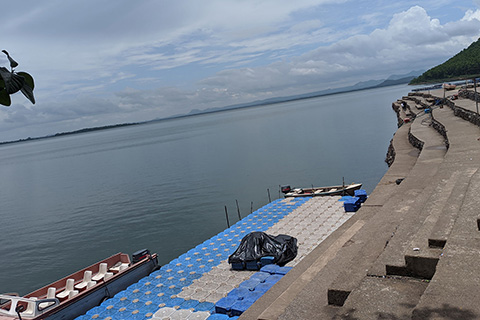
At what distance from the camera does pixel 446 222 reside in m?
8.82

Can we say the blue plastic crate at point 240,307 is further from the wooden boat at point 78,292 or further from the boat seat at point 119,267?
the boat seat at point 119,267

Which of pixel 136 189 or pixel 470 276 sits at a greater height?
pixel 470 276

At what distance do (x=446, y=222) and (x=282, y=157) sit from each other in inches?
2218

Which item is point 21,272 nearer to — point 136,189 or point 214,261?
point 214,261

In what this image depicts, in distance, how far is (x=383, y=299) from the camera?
650 cm

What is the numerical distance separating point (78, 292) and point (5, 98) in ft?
64.0

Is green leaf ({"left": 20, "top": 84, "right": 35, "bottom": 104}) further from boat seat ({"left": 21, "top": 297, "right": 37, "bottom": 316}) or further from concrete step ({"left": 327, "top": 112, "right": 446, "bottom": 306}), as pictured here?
boat seat ({"left": 21, "top": 297, "right": 37, "bottom": 316})

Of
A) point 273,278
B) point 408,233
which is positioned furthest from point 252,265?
point 408,233

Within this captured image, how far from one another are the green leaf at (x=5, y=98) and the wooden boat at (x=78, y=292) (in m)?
17.4

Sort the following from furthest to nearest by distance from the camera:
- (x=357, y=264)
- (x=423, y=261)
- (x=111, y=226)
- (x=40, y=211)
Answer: (x=40, y=211), (x=111, y=226), (x=357, y=264), (x=423, y=261)

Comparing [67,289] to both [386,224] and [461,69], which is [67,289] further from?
[461,69]

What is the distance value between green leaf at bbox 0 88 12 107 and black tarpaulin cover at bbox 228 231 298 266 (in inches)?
635

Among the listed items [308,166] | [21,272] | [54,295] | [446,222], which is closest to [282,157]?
[308,166]

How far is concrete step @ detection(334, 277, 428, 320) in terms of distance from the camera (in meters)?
6.09
